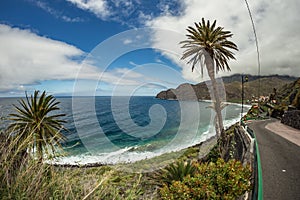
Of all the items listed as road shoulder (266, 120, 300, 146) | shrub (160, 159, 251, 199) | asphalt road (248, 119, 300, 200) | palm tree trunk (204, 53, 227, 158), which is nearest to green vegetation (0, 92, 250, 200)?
shrub (160, 159, 251, 199)

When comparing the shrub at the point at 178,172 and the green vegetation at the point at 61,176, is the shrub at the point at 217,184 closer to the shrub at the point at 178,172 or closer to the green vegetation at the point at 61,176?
the green vegetation at the point at 61,176

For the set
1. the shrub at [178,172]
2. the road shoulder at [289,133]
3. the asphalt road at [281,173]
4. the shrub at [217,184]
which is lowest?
the shrub at [178,172]

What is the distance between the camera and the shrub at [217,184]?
4992mm

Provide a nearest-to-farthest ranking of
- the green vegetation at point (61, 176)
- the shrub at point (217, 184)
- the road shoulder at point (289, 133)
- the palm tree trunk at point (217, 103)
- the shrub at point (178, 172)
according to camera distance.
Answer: the green vegetation at point (61, 176)
the shrub at point (217, 184)
the shrub at point (178, 172)
the road shoulder at point (289, 133)
the palm tree trunk at point (217, 103)

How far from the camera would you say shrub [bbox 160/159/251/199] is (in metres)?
4.99

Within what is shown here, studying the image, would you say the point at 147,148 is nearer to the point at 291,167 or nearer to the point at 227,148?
the point at 227,148

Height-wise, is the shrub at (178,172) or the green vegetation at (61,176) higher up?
the green vegetation at (61,176)

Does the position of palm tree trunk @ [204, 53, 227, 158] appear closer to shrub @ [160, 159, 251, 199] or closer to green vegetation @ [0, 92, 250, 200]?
green vegetation @ [0, 92, 250, 200]

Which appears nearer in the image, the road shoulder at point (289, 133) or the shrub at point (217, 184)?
the shrub at point (217, 184)

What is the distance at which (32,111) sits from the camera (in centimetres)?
1079

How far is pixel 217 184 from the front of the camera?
553 centimetres

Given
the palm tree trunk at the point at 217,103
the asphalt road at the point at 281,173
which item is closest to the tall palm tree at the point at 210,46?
the palm tree trunk at the point at 217,103

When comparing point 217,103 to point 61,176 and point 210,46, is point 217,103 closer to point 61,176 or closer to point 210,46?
point 210,46

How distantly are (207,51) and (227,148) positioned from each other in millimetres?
9424
